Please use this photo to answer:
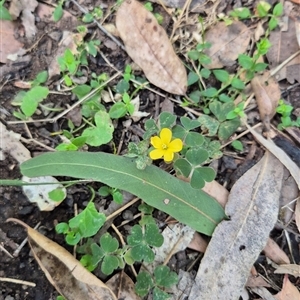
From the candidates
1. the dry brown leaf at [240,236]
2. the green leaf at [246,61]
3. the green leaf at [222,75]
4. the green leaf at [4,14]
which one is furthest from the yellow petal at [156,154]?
the green leaf at [4,14]

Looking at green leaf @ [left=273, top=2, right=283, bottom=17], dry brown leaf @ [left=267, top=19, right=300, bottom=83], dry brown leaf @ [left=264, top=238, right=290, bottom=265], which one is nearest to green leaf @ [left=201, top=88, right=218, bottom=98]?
dry brown leaf @ [left=267, top=19, right=300, bottom=83]

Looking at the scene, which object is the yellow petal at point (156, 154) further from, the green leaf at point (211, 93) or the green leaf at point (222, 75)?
the green leaf at point (222, 75)

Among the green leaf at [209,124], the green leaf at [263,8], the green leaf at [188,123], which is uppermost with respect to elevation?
the green leaf at [263,8]

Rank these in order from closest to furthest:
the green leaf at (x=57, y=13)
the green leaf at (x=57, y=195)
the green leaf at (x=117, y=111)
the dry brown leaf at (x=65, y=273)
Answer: the dry brown leaf at (x=65, y=273) < the green leaf at (x=57, y=195) < the green leaf at (x=117, y=111) < the green leaf at (x=57, y=13)

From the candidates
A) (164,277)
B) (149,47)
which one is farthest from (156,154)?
(149,47)

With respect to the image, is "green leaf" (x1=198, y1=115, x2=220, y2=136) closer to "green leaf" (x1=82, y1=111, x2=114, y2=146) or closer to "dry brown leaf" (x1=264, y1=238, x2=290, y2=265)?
"green leaf" (x1=82, y1=111, x2=114, y2=146)

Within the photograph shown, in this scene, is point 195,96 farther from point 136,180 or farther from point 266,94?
point 136,180

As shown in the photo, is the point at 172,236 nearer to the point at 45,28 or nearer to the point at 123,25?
the point at 123,25
